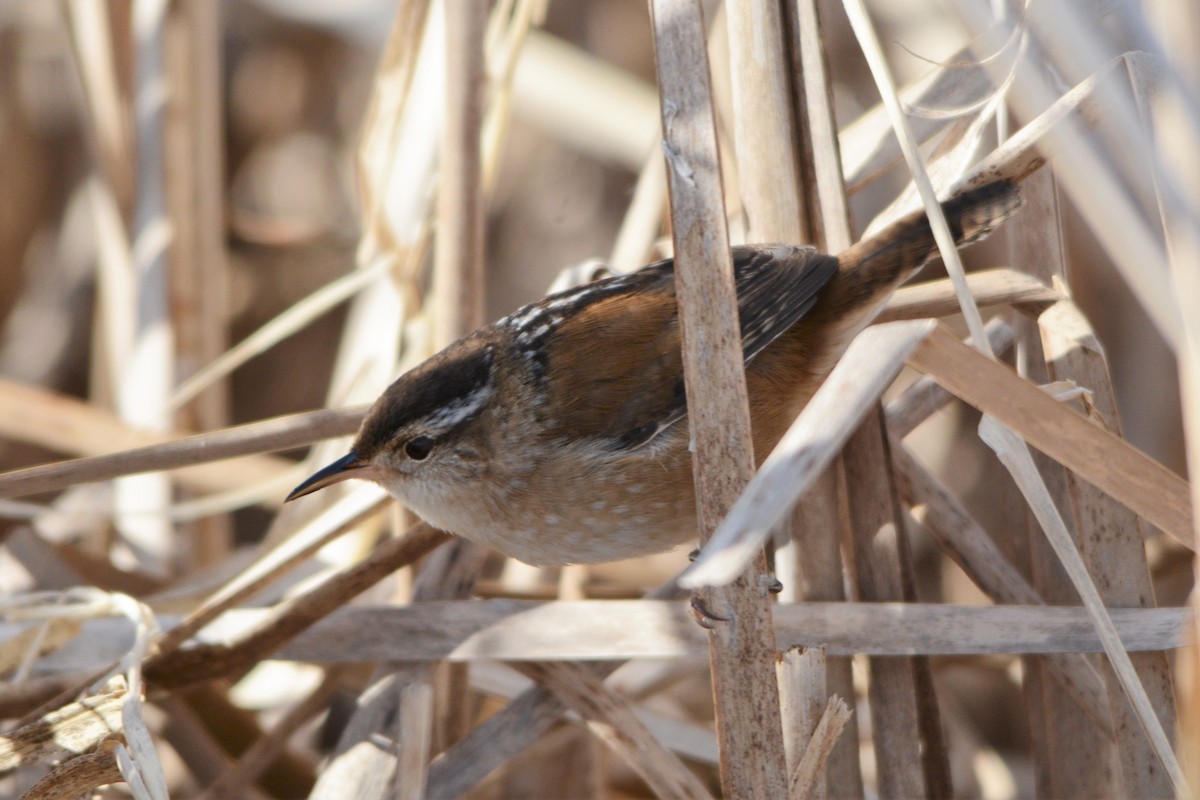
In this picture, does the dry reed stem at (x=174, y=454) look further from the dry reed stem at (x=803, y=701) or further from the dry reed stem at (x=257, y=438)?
the dry reed stem at (x=803, y=701)

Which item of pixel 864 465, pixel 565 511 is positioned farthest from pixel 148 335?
pixel 864 465

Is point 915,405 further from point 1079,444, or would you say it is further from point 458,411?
point 458,411

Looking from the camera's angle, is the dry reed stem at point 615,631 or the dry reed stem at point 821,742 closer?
the dry reed stem at point 821,742

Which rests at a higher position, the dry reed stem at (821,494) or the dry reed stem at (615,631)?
the dry reed stem at (821,494)

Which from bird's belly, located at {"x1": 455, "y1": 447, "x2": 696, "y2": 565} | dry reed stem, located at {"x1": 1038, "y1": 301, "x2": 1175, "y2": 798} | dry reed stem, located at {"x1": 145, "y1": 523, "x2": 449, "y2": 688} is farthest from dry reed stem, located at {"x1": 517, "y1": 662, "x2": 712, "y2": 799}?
dry reed stem, located at {"x1": 1038, "y1": 301, "x2": 1175, "y2": 798}

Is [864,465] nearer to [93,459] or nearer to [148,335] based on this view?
[93,459]

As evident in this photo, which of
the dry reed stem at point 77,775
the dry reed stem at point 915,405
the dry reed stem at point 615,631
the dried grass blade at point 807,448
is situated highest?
the dry reed stem at point 915,405

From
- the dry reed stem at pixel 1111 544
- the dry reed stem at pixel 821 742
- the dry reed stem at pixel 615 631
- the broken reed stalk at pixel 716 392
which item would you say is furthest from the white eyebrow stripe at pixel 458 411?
the dry reed stem at pixel 1111 544

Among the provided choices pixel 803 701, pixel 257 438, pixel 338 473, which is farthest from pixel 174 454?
pixel 803 701
